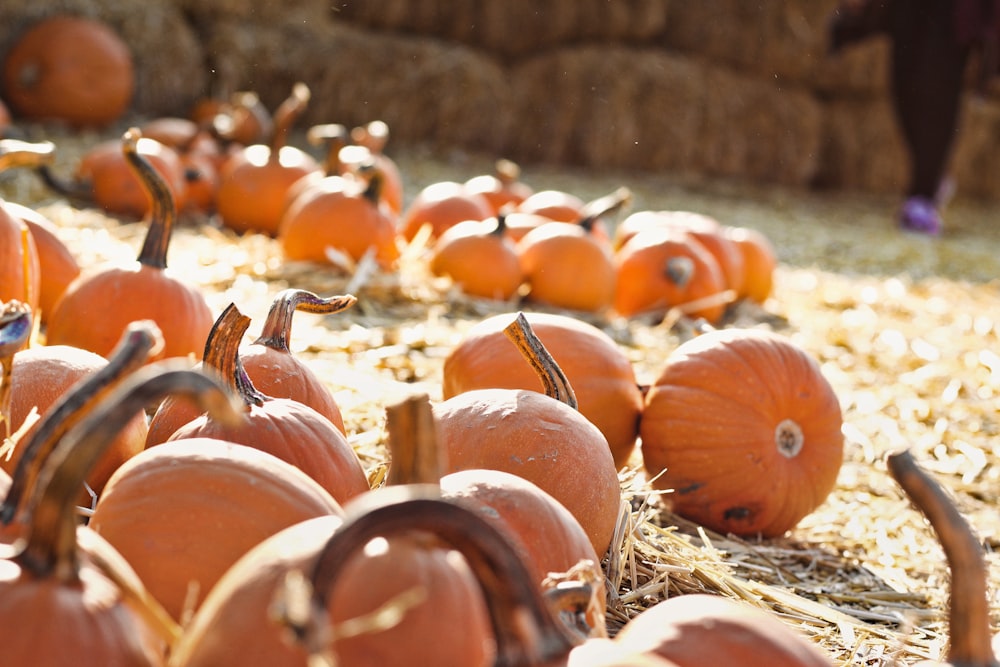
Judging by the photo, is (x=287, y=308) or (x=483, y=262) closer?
(x=287, y=308)

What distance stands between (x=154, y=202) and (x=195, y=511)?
1.16m

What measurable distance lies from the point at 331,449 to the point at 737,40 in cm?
1072

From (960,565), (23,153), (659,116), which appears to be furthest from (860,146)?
(960,565)

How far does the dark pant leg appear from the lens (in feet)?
29.0

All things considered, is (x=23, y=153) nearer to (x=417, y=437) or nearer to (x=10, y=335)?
(x=10, y=335)

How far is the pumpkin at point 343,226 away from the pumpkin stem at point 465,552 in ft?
10.9

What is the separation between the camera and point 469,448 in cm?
161

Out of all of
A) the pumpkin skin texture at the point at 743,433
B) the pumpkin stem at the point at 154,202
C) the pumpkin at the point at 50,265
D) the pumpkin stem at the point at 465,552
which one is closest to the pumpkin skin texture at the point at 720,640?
the pumpkin stem at the point at 465,552

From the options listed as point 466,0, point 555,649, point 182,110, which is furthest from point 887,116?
point 555,649

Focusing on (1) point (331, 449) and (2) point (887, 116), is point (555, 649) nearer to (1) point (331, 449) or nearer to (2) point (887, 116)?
(1) point (331, 449)

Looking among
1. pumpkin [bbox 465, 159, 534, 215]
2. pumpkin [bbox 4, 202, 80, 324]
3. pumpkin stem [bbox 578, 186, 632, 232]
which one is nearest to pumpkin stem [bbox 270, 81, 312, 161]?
pumpkin [bbox 465, 159, 534, 215]

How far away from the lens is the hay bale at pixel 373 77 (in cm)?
848

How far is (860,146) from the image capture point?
1202 centimetres

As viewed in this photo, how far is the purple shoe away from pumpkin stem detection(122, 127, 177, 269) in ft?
25.9
